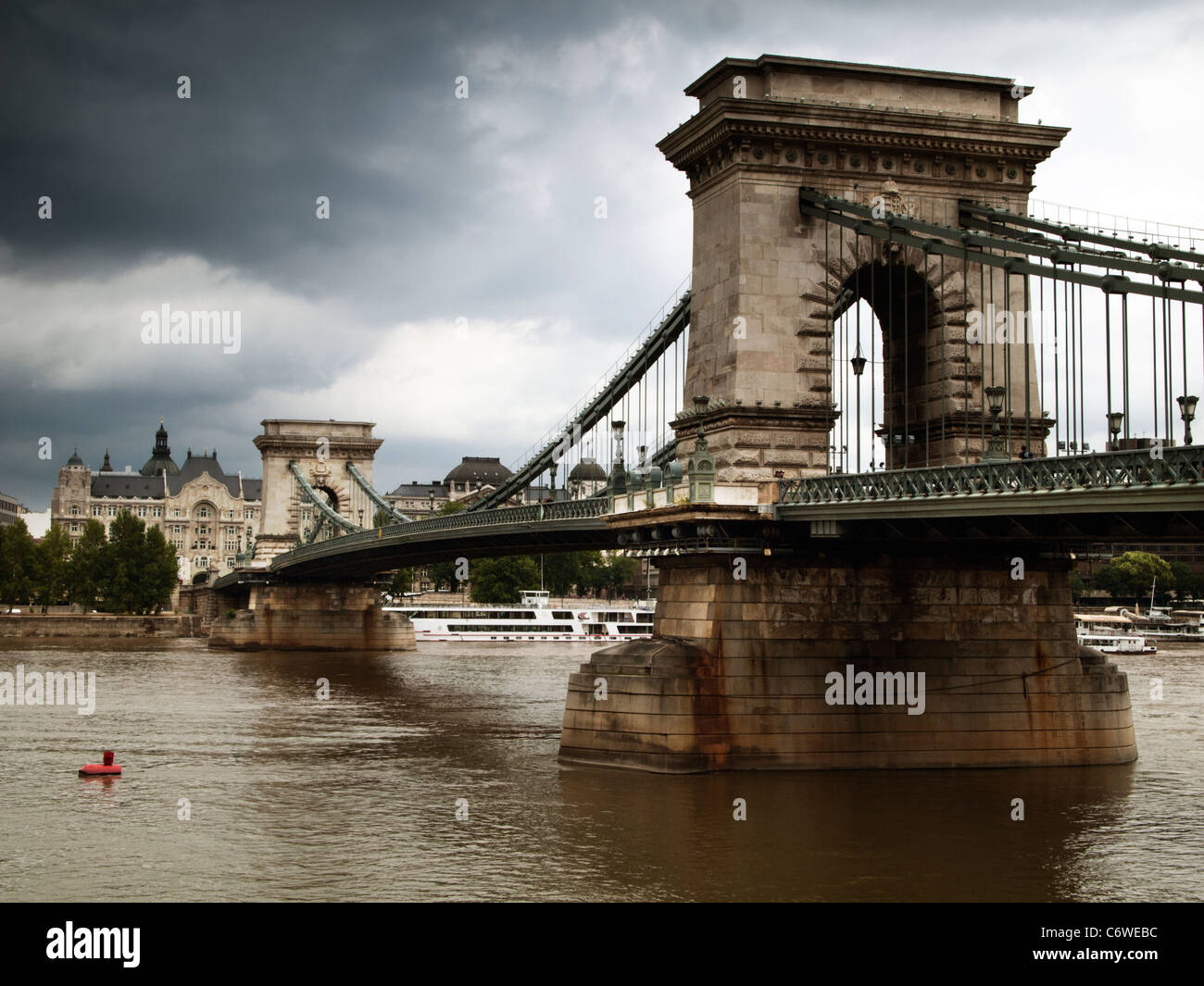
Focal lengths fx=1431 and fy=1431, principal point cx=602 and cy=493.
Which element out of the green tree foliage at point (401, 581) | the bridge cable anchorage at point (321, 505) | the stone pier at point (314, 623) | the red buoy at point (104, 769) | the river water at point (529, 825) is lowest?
the river water at point (529, 825)

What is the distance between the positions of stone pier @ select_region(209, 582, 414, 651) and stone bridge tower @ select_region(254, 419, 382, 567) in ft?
56.6

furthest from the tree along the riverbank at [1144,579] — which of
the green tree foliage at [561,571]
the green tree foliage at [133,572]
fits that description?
the green tree foliage at [133,572]

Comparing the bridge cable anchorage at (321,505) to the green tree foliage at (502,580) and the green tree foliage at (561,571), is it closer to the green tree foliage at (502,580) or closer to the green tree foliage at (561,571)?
the green tree foliage at (502,580)

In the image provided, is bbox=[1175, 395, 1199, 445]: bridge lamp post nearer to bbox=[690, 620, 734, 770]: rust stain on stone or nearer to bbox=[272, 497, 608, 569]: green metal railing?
bbox=[690, 620, 734, 770]: rust stain on stone

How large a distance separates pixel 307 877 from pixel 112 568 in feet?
356

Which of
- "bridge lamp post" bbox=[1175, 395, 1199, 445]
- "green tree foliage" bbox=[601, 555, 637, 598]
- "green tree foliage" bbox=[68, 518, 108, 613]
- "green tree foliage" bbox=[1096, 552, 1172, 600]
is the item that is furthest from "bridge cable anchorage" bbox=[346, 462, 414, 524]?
"green tree foliage" bbox=[1096, 552, 1172, 600]

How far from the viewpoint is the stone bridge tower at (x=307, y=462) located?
117562 millimetres

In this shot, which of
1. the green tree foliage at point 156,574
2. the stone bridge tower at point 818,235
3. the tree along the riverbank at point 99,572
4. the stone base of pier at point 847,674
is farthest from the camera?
the green tree foliage at point 156,574

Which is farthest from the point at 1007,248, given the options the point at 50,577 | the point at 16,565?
A: the point at 50,577

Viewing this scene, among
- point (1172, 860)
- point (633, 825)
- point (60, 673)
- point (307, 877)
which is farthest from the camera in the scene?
point (60, 673)

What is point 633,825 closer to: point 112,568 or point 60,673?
point 60,673

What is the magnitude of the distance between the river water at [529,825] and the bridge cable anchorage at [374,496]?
133 ft
